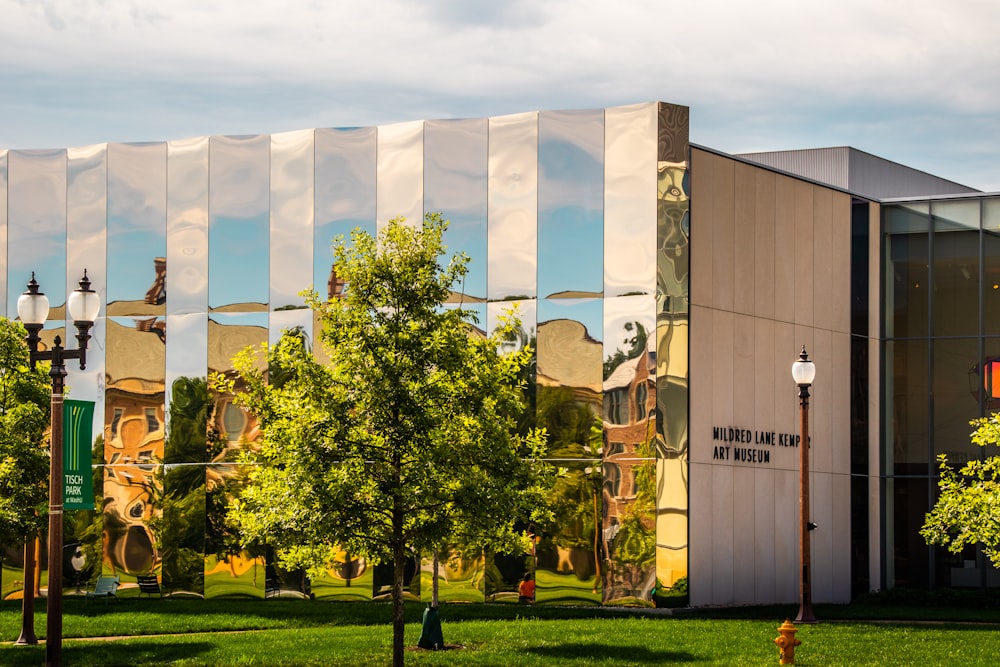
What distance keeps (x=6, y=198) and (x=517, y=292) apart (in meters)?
14.5

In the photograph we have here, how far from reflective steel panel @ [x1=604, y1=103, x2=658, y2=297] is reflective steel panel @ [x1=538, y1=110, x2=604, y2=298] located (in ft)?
0.68

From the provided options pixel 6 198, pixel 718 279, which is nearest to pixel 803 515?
pixel 718 279

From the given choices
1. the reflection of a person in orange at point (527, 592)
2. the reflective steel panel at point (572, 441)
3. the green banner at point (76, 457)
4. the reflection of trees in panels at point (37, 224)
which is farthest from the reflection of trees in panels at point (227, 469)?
the green banner at point (76, 457)

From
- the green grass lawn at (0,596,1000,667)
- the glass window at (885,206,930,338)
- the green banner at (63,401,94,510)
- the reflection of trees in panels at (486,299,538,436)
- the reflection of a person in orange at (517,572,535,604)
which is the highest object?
the glass window at (885,206,930,338)

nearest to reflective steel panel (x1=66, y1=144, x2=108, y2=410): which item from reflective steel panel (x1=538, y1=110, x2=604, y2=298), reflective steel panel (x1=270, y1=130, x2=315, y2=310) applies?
reflective steel panel (x1=270, y1=130, x2=315, y2=310)

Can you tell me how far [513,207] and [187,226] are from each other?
8449 mm

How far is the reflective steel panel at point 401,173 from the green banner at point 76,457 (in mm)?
11683

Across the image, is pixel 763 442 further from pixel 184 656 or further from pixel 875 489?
pixel 184 656

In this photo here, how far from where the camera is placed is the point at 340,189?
3266 centimetres

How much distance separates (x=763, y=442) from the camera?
32.2 m

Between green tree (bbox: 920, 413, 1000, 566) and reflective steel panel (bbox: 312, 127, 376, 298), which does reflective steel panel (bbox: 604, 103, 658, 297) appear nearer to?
reflective steel panel (bbox: 312, 127, 376, 298)

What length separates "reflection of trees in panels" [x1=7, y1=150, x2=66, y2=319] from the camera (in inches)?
1384

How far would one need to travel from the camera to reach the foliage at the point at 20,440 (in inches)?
1011

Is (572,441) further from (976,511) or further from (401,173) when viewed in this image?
(976,511)
